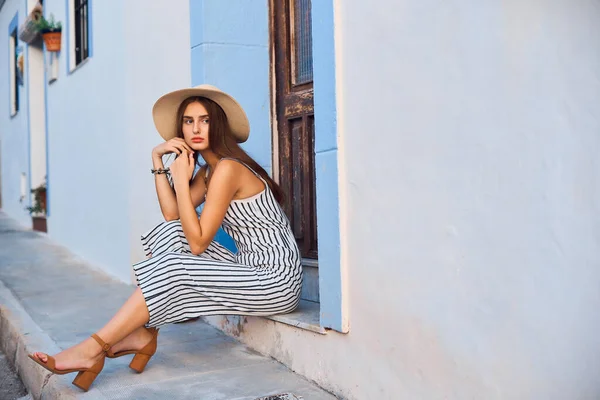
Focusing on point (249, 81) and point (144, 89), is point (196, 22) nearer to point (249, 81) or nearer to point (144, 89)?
point (249, 81)

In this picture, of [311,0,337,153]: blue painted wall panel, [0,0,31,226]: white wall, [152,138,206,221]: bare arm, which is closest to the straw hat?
[152,138,206,221]: bare arm

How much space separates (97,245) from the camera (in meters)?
6.43

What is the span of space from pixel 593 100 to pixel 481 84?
326mm

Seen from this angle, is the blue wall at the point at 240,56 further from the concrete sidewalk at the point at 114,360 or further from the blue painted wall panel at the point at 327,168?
the blue painted wall panel at the point at 327,168

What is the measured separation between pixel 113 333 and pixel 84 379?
231 mm

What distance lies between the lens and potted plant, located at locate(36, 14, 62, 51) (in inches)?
312

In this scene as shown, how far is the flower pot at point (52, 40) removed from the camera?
7914 mm

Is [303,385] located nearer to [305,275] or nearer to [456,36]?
[305,275]

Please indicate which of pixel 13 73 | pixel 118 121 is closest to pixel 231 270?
pixel 118 121

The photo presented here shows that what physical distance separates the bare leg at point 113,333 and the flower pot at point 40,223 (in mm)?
6810

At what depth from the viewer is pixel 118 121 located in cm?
562

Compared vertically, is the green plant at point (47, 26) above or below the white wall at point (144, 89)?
above

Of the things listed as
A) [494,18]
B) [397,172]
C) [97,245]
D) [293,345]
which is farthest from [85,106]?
[494,18]

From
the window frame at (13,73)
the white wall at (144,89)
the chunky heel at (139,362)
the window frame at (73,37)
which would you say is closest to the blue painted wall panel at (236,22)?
the white wall at (144,89)
